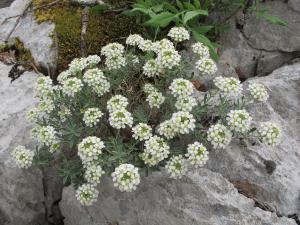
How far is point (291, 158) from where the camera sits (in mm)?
5105

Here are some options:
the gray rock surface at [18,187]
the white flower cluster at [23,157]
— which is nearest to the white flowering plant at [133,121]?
the white flower cluster at [23,157]

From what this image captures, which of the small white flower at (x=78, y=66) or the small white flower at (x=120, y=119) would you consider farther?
the small white flower at (x=78, y=66)

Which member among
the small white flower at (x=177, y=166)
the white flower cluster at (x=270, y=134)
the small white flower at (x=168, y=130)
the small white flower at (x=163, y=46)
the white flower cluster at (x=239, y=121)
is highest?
the small white flower at (x=163, y=46)

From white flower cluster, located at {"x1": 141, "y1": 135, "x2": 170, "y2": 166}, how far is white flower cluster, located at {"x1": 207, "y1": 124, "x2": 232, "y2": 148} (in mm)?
397

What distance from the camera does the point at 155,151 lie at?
4242 millimetres

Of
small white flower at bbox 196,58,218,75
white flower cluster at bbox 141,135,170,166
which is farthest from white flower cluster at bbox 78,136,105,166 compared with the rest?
small white flower at bbox 196,58,218,75

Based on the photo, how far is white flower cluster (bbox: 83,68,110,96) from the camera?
470 centimetres

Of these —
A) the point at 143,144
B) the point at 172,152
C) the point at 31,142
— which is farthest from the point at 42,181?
the point at 172,152

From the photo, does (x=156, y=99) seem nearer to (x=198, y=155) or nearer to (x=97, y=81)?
(x=97, y=81)

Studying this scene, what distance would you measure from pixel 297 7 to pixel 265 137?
280 centimetres

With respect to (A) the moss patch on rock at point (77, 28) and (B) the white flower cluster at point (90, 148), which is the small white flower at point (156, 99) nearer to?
(B) the white flower cluster at point (90, 148)

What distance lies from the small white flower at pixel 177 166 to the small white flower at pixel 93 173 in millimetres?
613

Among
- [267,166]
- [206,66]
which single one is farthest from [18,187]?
[267,166]

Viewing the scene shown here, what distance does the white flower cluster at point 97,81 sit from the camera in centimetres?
470
